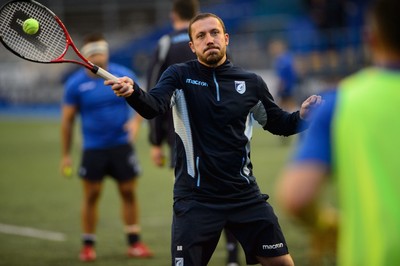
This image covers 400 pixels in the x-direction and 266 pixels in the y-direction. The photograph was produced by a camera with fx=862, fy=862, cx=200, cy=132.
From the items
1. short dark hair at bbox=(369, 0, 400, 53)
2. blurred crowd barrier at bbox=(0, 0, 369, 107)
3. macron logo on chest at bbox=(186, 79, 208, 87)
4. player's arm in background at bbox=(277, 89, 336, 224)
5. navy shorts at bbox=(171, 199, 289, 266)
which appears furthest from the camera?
blurred crowd barrier at bbox=(0, 0, 369, 107)

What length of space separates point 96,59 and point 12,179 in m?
6.65

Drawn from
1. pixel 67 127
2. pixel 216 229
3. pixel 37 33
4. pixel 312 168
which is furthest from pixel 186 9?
pixel 312 168

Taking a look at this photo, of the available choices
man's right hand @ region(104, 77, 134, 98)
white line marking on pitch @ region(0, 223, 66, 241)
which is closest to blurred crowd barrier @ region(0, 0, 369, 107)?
white line marking on pitch @ region(0, 223, 66, 241)

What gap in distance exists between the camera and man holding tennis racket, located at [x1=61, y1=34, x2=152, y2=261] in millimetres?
8680

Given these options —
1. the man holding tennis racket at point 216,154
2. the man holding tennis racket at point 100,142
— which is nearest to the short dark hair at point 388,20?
the man holding tennis racket at point 216,154

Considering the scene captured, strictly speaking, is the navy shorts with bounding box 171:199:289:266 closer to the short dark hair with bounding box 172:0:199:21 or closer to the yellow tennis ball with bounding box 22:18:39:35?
the yellow tennis ball with bounding box 22:18:39:35

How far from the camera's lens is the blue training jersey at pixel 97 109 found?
344 inches

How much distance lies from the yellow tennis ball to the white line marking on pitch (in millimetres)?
4393

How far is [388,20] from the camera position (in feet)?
9.04

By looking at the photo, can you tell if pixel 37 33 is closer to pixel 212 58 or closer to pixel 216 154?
pixel 212 58

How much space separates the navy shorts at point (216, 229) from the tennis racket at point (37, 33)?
4.28 ft

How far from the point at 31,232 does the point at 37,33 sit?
15.6ft

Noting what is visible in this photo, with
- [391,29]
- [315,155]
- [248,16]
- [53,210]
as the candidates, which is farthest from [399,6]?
[248,16]

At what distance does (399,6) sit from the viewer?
9.00 feet
